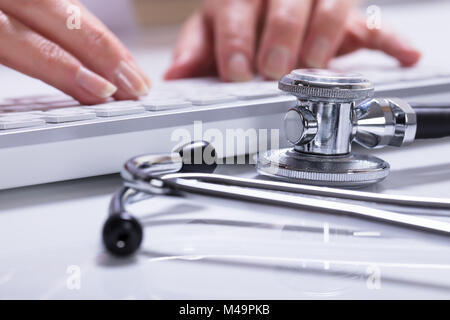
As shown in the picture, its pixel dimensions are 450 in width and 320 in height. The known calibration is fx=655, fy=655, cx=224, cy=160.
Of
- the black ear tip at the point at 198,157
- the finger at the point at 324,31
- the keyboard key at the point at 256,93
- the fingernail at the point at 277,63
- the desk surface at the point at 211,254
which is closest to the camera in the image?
the desk surface at the point at 211,254

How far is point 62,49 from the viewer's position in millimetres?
668

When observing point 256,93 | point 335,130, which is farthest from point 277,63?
point 335,130

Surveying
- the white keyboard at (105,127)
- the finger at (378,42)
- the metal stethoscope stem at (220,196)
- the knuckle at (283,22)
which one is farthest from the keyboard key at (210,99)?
the finger at (378,42)

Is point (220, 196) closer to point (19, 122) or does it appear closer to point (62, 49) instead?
point (19, 122)

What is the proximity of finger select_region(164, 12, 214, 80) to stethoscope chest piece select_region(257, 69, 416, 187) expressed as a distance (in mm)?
481

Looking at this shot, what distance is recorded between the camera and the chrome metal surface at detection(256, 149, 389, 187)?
0.47 m

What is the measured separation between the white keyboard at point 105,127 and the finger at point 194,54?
373 mm

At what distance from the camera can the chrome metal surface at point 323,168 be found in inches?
18.6

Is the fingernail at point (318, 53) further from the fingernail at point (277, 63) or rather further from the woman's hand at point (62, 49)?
the woman's hand at point (62, 49)

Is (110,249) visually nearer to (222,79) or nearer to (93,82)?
(93,82)

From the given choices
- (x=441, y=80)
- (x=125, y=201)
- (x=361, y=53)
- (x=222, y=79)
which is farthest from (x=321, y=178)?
(x=361, y=53)

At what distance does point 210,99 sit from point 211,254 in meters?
0.22
